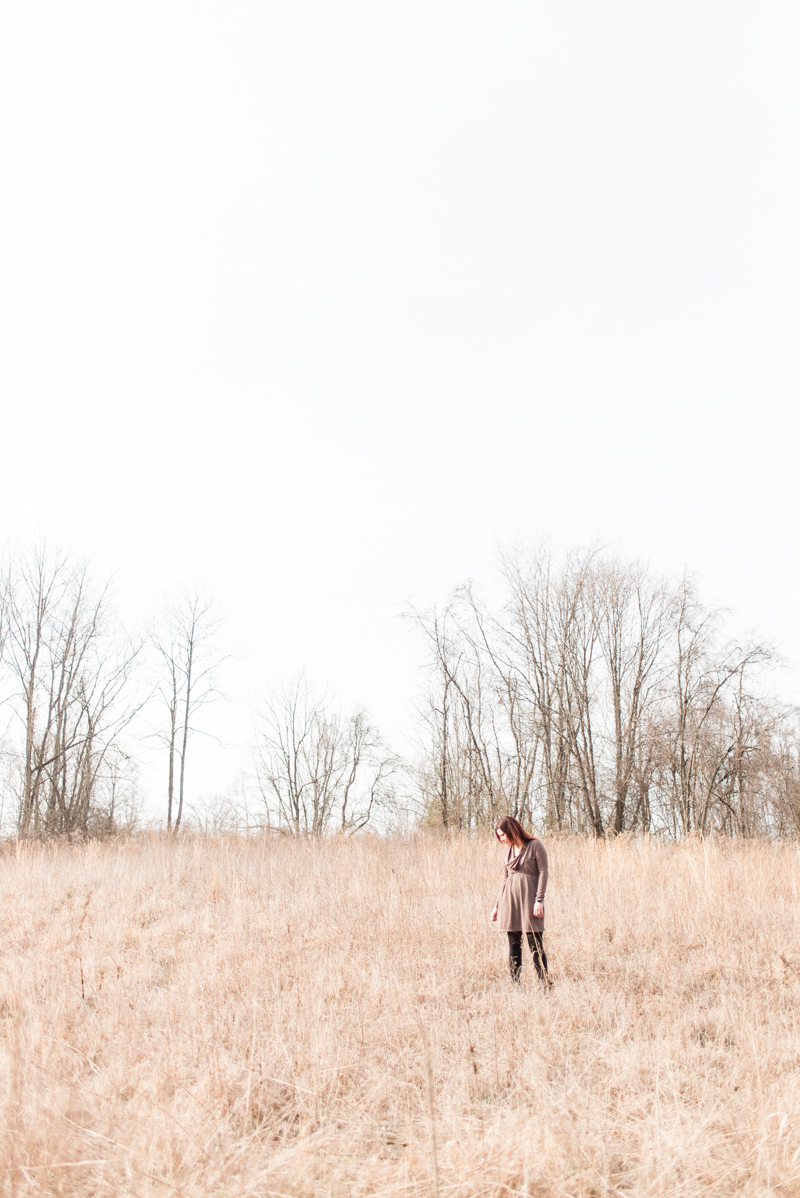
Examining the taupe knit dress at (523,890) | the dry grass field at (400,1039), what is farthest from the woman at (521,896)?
the dry grass field at (400,1039)

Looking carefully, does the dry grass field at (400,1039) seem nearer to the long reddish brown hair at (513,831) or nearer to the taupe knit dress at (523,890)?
the taupe knit dress at (523,890)

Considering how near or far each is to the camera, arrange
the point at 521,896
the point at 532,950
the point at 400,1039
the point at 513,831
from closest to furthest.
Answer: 1. the point at 400,1039
2. the point at 532,950
3. the point at 521,896
4. the point at 513,831

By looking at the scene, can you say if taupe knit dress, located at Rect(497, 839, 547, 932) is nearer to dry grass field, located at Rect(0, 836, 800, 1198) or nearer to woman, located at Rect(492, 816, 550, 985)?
woman, located at Rect(492, 816, 550, 985)

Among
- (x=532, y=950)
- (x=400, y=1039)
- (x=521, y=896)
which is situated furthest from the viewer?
(x=521, y=896)

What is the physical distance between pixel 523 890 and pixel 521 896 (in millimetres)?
60

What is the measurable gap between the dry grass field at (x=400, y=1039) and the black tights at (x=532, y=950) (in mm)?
117

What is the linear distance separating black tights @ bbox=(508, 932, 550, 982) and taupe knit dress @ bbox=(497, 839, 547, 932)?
0.11m

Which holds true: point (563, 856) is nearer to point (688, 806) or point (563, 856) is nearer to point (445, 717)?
point (445, 717)

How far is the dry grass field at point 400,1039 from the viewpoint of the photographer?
3191 mm

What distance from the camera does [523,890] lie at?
6.66 meters

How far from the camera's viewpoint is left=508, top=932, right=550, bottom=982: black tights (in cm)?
647

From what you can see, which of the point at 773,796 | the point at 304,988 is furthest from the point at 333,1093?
the point at 773,796

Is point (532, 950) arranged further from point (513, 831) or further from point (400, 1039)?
point (400, 1039)

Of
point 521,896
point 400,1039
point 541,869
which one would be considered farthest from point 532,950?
point 400,1039
